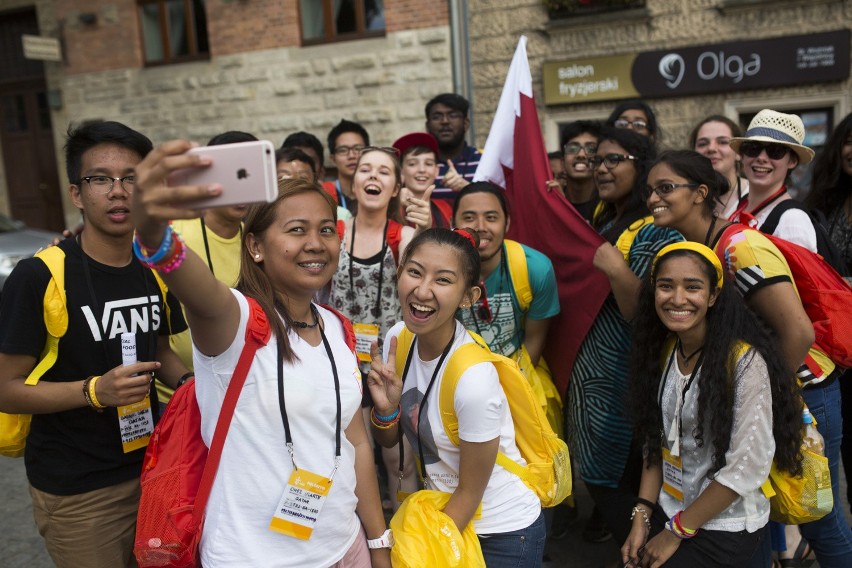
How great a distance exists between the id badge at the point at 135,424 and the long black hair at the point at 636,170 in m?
2.25

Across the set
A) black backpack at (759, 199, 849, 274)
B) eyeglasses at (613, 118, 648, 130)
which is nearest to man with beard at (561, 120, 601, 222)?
eyeglasses at (613, 118, 648, 130)

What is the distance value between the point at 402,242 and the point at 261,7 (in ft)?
28.2

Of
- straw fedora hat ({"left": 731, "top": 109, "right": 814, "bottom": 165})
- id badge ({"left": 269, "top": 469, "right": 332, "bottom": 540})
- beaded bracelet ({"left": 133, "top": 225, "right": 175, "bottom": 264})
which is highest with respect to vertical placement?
straw fedora hat ({"left": 731, "top": 109, "right": 814, "bottom": 165})

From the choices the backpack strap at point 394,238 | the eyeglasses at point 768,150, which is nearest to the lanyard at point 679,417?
the eyeglasses at point 768,150

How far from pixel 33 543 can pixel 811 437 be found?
4.31 metres

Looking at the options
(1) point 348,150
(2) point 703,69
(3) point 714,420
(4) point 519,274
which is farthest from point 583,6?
(3) point 714,420

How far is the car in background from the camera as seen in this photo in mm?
8562

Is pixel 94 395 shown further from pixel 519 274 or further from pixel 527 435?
pixel 519 274

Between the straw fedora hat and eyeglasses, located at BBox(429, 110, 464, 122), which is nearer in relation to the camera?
the straw fedora hat

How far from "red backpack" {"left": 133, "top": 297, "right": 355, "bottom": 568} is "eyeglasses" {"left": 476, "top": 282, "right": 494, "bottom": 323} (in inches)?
61.7

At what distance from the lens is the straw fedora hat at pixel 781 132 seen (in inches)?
136

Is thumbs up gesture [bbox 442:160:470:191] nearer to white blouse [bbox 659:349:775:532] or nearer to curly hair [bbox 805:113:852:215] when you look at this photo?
curly hair [bbox 805:113:852:215]

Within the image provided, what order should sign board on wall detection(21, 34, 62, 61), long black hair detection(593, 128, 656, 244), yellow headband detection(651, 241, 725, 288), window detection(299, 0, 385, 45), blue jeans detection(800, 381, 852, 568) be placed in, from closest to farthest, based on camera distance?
yellow headband detection(651, 241, 725, 288)
blue jeans detection(800, 381, 852, 568)
long black hair detection(593, 128, 656, 244)
window detection(299, 0, 385, 45)
sign board on wall detection(21, 34, 62, 61)

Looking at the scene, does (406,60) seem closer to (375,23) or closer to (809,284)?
(375,23)
